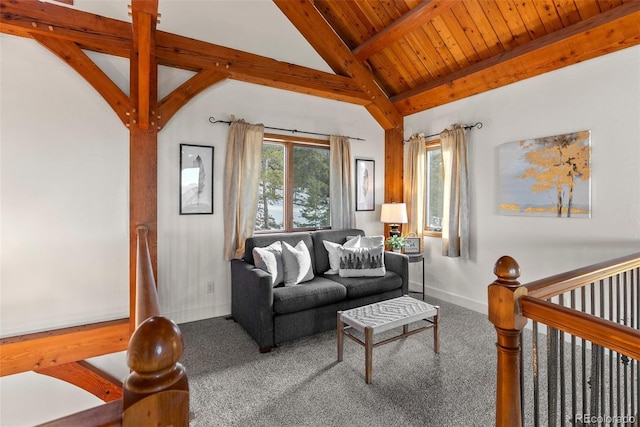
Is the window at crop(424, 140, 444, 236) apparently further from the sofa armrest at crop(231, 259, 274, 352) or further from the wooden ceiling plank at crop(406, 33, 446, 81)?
the sofa armrest at crop(231, 259, 274, 352)

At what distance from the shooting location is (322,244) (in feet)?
12.3

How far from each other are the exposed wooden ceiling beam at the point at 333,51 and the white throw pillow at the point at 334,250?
2026 millimetres

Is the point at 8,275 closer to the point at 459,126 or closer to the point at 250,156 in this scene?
the point at 250,156

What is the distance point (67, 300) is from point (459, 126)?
180 inches

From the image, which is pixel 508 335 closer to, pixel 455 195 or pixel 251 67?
pixel 455 195

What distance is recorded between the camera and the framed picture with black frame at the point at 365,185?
4566 mm

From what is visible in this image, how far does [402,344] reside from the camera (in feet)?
9.33

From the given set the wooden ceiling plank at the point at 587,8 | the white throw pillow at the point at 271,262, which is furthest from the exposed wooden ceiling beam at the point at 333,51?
the white throw pillow at the point at 271,262

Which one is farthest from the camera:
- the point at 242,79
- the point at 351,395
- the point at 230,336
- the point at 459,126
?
the point at 459,126

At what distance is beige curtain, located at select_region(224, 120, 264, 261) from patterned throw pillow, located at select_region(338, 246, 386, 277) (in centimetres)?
115

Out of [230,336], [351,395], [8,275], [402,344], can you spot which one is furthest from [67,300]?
[402,344]

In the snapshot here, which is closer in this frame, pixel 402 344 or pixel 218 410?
pixel 218 410

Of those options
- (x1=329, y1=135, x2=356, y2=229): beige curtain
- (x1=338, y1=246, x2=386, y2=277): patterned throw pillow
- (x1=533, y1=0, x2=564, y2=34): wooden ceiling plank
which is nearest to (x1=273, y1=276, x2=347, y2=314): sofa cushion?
(x1=338, y1=246, x2=386, y2=277): patterned throw pillow

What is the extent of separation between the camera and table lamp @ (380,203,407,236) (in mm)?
4324
